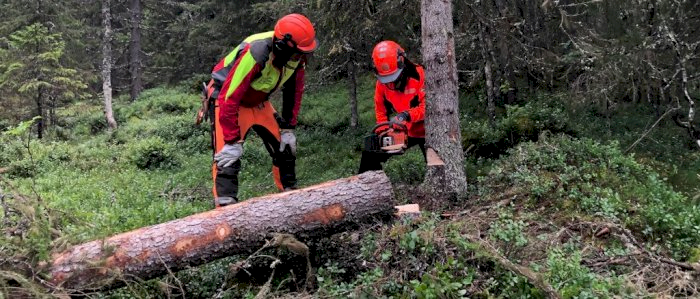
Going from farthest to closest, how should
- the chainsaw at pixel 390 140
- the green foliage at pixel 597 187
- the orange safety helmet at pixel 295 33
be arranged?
the chainsaw at pixel 390 140 < the orange safety helmet at pixel 295 33 < the green foliage at pixel 597 187

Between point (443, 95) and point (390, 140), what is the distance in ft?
2.60

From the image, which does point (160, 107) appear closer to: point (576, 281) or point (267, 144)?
point (267, 144)

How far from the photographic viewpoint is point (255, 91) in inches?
218

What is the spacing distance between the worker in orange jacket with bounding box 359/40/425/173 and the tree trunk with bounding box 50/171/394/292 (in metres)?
1.77

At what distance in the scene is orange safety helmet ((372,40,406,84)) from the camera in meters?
5.85

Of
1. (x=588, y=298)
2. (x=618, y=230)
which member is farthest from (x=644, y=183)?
(x=588, y=298)

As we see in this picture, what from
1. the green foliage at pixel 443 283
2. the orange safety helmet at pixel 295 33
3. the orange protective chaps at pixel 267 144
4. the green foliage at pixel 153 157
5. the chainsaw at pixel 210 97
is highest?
the orange safety helmet at pixel 295 33

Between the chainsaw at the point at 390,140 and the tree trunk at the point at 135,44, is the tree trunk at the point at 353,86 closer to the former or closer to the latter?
the chainsaw at the point at 390,140

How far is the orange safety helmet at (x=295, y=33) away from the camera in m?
5.11

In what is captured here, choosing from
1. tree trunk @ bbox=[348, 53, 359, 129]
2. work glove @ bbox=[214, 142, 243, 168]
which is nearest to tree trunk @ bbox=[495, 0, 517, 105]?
tree trunk @ bbox=[348, 53, 359, 129]

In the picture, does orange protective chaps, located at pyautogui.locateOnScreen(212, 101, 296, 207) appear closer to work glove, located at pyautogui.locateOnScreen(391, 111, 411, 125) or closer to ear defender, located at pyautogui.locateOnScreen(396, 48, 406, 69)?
work glove, located at pyautogui.locateOnScreen(391, 111, 411, 125)

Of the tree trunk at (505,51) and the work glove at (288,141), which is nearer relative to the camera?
the work glove at (288,141)

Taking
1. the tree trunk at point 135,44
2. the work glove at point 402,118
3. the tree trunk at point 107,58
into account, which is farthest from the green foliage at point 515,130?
the tree trunk at point 135,44

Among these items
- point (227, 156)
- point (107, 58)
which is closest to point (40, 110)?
point (107, 58)
